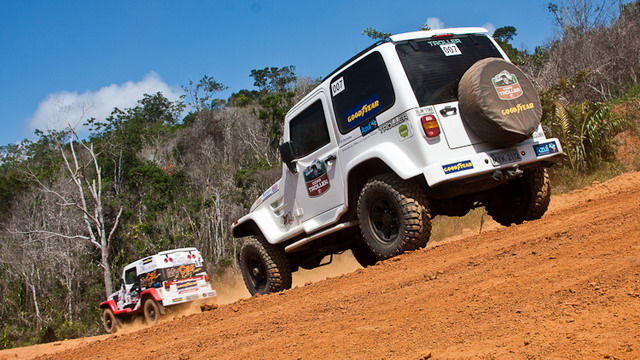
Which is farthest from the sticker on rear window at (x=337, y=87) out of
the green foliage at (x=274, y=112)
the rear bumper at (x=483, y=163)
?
the green foliage at (x=274, y=112)

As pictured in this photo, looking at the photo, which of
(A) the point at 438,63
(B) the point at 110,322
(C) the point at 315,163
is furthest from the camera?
(B) the point at 110,322

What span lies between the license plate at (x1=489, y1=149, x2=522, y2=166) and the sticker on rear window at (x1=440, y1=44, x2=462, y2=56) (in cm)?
115

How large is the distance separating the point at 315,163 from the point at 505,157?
2.19m

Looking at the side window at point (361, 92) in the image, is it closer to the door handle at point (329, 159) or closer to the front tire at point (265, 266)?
the door handle at point (329, 159)

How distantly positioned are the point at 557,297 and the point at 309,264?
5.40 meters

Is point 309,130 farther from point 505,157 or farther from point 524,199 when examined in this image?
point 524,199

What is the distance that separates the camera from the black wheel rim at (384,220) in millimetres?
6109

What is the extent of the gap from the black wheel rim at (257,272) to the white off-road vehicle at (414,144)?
942 mm

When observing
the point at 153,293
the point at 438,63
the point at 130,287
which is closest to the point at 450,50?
the point at 438,63

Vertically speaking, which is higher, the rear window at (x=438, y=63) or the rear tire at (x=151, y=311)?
the rear window at (x=438, y=63)

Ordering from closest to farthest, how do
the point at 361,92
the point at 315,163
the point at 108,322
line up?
the point at 361,92
the point at 315,163
the point at 108,322

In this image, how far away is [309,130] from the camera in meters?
7.23

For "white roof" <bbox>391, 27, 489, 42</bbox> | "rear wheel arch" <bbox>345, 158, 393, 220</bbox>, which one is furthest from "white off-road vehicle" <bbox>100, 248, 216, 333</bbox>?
"white roof" <bbox>391, 27, 489, 42</bbox>

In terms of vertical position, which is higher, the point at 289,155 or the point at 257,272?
the point at 289,155
